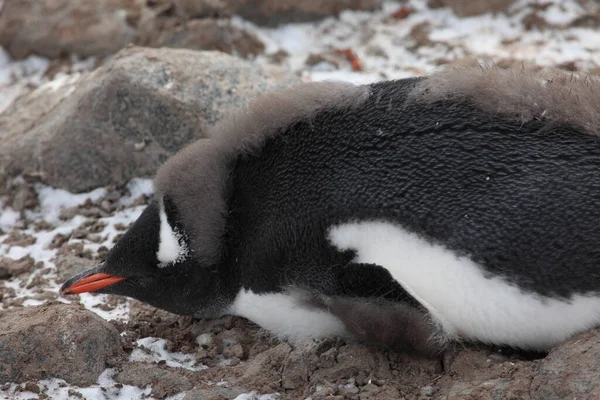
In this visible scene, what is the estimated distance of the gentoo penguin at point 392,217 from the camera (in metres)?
2.20

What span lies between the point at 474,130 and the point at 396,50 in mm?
2897

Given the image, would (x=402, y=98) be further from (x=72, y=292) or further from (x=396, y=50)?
(x=396, y=50)

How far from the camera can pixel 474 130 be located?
2.35 metres

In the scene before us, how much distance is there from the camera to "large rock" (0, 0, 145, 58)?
5289mm

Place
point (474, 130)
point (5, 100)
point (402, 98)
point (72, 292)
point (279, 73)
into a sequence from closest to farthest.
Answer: point (474, 130)
point (402, 98)
point (72, 292)
point (279, 73)
point (5, 100)

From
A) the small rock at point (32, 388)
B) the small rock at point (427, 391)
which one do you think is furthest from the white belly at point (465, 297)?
the small rock at point (32, 388)

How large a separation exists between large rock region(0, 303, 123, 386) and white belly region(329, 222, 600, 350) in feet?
2.81

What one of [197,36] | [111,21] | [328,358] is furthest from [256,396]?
[111,21]

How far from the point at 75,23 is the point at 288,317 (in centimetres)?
337

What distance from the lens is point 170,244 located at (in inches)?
107

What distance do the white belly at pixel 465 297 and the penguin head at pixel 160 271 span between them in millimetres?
585

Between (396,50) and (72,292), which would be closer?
(72,292)


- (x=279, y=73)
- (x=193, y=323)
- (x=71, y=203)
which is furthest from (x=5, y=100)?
(x=193, y=323)

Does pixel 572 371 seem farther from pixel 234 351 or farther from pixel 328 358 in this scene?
pixel 234 351
